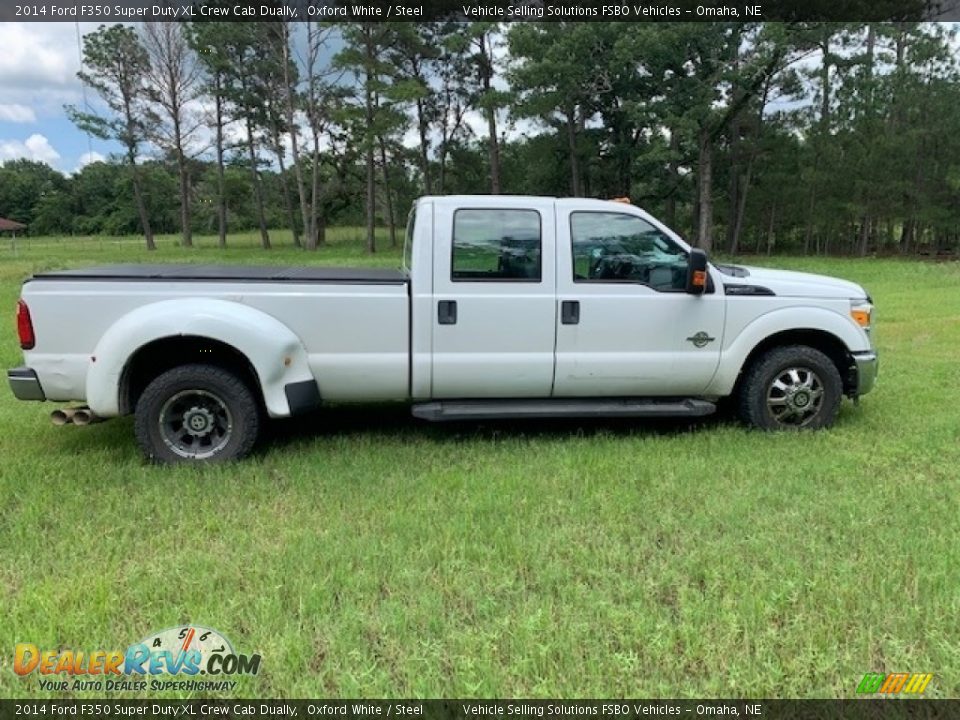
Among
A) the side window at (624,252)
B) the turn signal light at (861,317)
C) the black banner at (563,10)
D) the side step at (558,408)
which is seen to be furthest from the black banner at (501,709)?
the black banner at (563,10)

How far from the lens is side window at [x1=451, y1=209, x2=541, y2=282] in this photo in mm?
4602

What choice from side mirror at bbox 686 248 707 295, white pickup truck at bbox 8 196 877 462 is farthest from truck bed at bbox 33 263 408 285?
side mirror at bbox 686 248 707 295

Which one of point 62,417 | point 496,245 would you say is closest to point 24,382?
point 62,417

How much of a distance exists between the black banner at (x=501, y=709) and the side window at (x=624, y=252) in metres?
3.05

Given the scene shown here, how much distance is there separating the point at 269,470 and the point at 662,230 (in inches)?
128

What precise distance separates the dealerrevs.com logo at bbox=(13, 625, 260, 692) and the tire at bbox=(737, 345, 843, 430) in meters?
3.96

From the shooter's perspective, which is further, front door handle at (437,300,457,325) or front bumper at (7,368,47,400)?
front door handle at (437,300,457,325)

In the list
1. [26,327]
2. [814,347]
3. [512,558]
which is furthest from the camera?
[814,347]

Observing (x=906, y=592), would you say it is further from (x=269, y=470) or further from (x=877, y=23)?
(x=877, y=23)

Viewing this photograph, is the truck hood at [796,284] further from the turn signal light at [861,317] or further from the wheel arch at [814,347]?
the wheel arch at [814,347]

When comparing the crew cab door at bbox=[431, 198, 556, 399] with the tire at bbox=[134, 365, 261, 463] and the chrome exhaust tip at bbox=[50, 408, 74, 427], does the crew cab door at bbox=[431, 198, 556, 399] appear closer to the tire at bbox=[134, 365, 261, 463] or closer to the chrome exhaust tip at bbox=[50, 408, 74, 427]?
the tire at bbox=[134, 365, 261, 463]

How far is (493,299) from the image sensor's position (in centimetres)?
455

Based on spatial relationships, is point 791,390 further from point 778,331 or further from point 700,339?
point 700,339

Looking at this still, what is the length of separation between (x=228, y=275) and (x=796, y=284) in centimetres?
418
